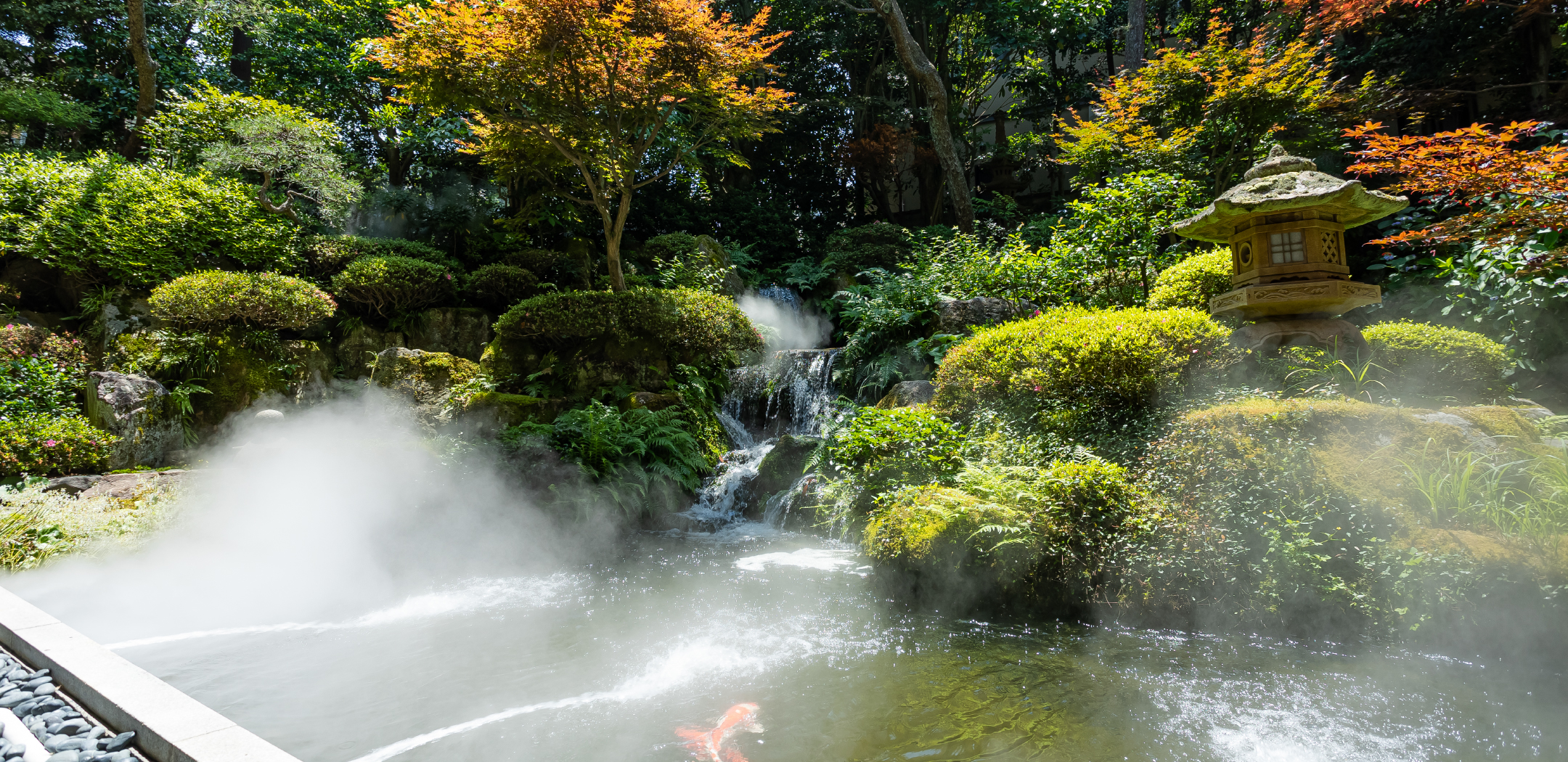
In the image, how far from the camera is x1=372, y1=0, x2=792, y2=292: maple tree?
8828 mm

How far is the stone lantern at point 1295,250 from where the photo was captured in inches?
219

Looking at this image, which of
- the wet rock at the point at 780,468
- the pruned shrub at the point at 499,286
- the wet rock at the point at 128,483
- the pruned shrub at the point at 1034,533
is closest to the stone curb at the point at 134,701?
the pruned shrub at the point at 1034,533

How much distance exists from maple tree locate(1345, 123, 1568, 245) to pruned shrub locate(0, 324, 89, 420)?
14.3 m

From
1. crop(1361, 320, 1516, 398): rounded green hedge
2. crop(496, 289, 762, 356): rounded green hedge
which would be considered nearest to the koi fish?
crop(1361, 320, 1516, 398): rounded green hedge

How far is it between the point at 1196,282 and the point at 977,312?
8.39 feet

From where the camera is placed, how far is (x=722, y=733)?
3387mm

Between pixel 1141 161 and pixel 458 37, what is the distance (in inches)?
393

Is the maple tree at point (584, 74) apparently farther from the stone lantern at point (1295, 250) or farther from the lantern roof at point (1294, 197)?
the stone lantern at point (1295, 250)

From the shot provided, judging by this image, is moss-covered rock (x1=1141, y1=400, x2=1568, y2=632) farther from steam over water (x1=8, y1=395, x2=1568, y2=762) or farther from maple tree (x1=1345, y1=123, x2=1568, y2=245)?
maple tree (x1=1345, y1=123, x2=1568, y2=245)

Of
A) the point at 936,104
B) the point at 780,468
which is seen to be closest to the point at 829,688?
the point at 780,468

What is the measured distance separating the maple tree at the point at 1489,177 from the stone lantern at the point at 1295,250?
31cm

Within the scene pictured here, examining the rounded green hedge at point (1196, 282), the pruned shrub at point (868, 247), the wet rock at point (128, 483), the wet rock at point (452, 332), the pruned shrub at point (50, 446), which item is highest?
the pruned shrub at point (868, 247)

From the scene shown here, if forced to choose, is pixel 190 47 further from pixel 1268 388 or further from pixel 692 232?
pixel 1268 388

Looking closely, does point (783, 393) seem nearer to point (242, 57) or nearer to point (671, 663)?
point (671, 663)
